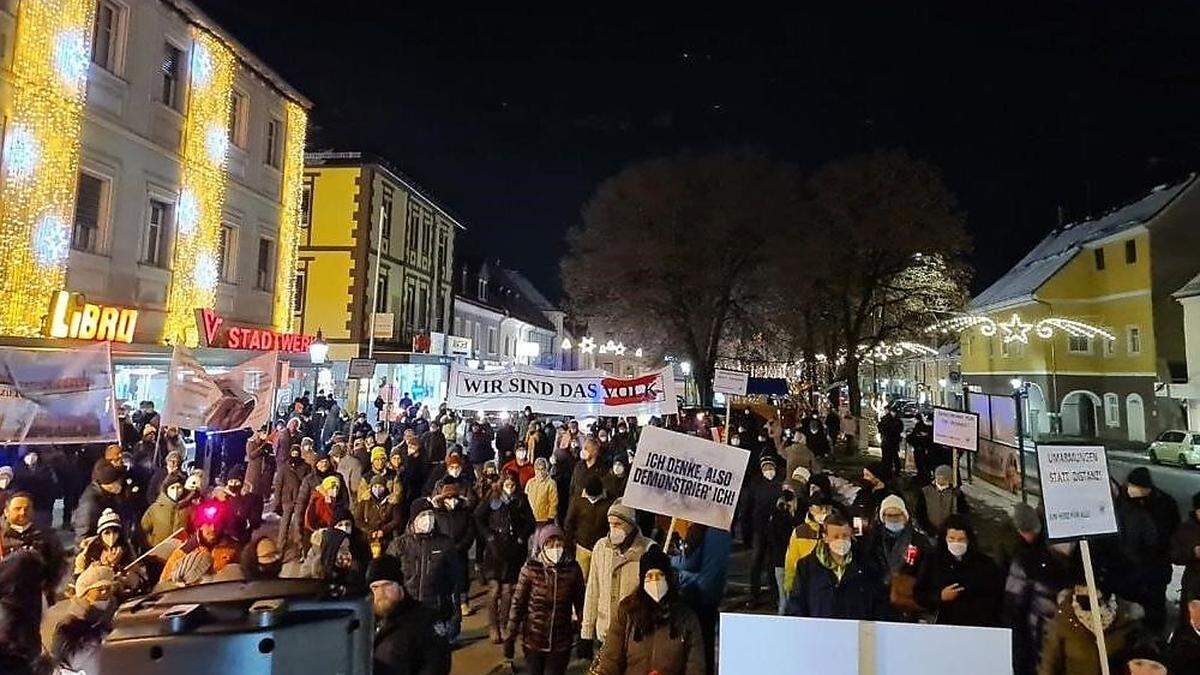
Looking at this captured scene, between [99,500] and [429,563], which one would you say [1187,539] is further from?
[99,500]

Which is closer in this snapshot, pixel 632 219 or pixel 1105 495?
pixel 1105 495


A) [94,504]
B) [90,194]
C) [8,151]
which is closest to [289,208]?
[90,194]

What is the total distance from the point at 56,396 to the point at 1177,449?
33.1m

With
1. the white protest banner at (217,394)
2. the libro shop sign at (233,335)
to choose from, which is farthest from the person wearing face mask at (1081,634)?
the libro shop sign at (233,335)

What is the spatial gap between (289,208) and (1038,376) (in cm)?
3739

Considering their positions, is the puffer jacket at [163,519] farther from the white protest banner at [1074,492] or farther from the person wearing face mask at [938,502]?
the person wearing face mask at [938,502]

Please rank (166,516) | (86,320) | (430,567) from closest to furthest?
(430,567) → (166,516) → (86,320)

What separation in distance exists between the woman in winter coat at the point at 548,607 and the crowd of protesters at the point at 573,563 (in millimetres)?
15

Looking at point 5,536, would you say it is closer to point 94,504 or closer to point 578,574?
point 94,504

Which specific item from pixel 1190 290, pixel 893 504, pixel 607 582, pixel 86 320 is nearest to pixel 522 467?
pixel 607 582

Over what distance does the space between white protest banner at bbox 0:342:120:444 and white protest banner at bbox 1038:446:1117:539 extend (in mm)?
9670

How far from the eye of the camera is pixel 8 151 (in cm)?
1300

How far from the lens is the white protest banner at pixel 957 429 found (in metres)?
11.7

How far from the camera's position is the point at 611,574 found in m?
6.18
